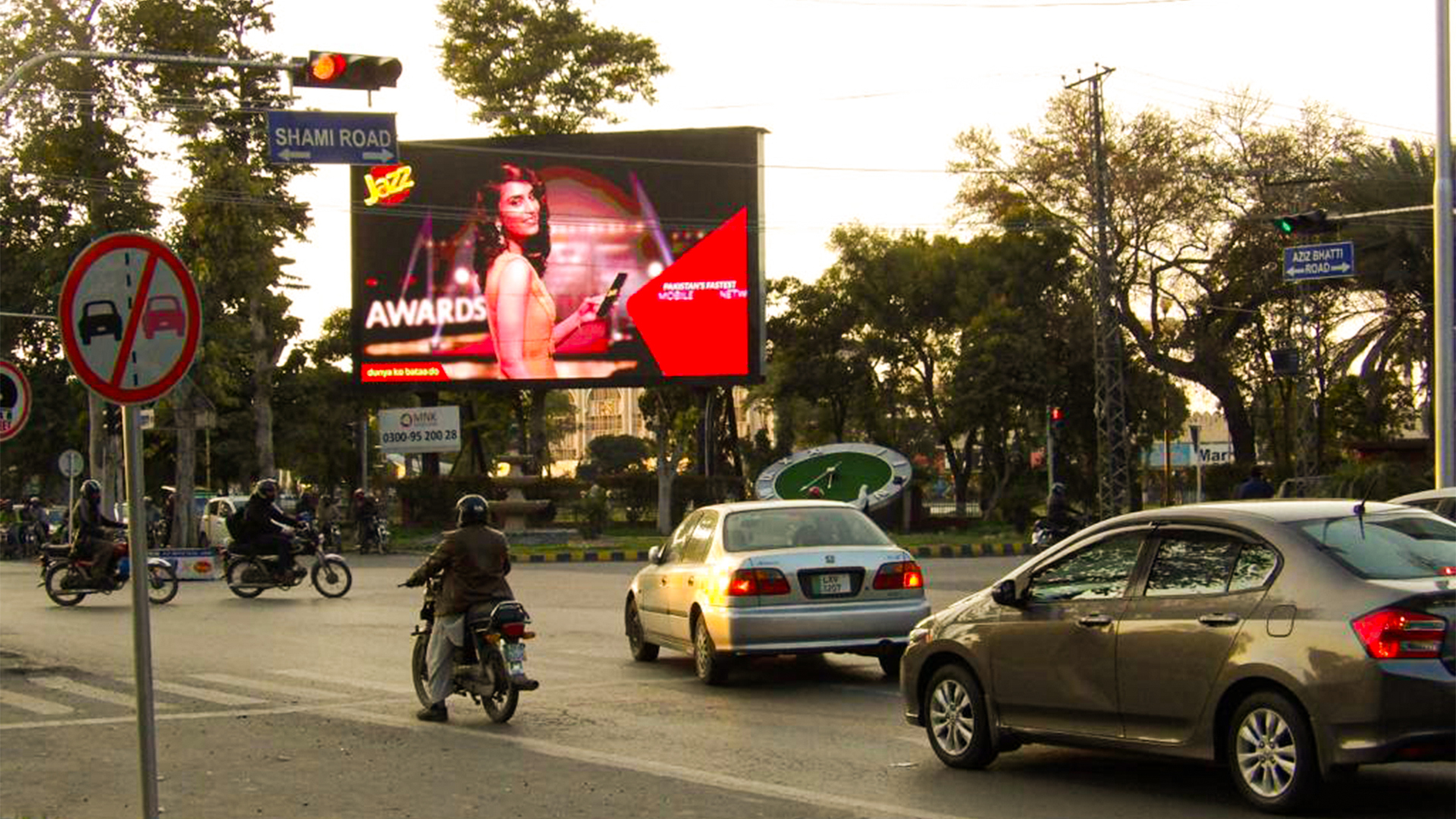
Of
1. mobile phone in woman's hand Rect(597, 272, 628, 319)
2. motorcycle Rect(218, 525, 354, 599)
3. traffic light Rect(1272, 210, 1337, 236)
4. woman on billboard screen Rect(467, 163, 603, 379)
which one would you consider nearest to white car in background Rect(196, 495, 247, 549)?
woman on billboard screen Rect(467, 163, 603, 379)

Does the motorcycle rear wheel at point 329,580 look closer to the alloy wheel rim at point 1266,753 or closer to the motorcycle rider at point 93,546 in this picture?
the motorcycle rider at point 93,546

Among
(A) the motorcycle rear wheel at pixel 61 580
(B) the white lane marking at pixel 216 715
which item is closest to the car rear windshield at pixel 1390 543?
(B) the white lane marking at pixel 216 715

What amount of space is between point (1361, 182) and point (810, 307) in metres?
26.7

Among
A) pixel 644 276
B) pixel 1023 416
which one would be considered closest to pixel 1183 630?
pixel 644 276

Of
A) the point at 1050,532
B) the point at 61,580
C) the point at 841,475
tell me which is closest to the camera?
the point at 61,580

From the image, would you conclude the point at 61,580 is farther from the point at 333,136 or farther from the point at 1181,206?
the point at 1181,206

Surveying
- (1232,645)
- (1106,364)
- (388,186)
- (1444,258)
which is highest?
(388,186)

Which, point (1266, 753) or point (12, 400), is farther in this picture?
point (12, 400)

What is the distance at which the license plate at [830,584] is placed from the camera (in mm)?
14102

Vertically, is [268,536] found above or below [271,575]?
above

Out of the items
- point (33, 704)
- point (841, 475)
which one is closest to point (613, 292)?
point (841, 475)

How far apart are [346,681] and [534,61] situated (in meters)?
42.4

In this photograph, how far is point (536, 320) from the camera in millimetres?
45969

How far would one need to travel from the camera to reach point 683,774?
33.2 ft
